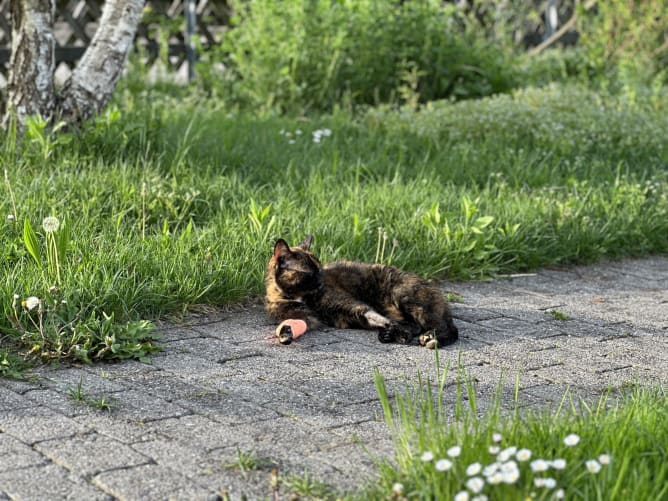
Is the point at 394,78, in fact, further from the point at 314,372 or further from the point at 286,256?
the point at 314,372

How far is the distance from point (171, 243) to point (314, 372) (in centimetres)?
153

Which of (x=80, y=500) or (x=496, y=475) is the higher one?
(x=496, y=475)

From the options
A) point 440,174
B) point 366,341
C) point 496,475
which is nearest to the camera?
point 496,475

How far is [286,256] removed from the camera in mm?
4902

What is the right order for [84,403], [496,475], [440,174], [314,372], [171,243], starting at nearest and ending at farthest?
[496,475]
[84,403]
[314,372]
[171,243]
[440,174]

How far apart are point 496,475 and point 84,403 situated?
1725 millimetres

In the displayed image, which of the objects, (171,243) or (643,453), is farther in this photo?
(171,243)

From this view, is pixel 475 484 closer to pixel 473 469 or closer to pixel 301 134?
pixel 473 469

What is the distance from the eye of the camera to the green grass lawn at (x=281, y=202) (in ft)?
15.8

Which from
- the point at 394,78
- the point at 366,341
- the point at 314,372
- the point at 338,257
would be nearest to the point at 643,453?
the point at 314,372

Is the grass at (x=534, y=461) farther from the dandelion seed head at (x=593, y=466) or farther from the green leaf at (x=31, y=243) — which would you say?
the green leaf at (x=31, y=243)

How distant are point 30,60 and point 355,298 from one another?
3217 mm

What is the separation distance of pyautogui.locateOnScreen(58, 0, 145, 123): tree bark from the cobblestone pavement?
2743 millimetres

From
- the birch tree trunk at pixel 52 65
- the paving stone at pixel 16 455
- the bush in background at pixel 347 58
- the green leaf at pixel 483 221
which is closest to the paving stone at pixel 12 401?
the paving stone at pixel 16 455
